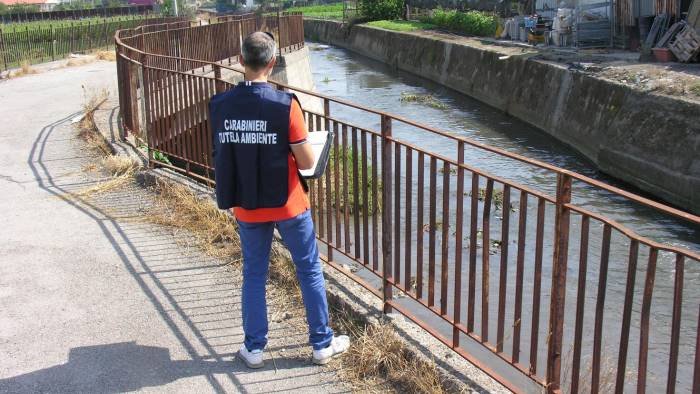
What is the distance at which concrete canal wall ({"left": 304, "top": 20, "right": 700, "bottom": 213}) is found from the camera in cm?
1347

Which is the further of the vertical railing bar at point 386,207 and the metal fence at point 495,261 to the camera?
the vertical railing bar at point 386,207

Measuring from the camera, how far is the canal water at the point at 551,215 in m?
7.67

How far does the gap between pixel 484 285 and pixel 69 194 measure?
18.0ft

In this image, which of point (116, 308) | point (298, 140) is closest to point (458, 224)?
point (298, 140)

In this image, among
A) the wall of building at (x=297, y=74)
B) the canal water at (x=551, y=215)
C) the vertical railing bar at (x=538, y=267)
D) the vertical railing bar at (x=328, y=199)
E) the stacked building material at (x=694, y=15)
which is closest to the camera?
the vertical railing bar at (x=538, y=267)

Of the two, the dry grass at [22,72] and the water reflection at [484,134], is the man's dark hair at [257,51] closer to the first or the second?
the water reflection at [484,134]

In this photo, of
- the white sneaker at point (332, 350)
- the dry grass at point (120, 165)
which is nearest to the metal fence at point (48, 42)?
the dry grass at point (120, 165)

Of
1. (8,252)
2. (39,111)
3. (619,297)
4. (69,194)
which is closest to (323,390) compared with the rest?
(8,252)

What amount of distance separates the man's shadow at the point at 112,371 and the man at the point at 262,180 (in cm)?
33

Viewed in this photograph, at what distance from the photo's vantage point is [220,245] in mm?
6348

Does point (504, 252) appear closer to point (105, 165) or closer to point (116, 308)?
point (116, 308)

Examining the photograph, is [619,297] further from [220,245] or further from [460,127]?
[460,127]

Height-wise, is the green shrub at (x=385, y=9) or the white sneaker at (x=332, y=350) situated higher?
the green shrub at (x=385, y=9)

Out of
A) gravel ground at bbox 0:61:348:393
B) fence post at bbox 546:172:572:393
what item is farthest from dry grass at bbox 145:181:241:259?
fence post at bbox 546:172:572:393
